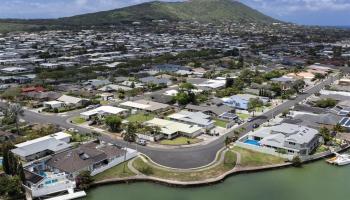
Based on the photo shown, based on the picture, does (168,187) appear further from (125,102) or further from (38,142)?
(125,102)

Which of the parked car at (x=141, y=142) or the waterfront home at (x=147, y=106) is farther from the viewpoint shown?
the waterfront home at (x=147, y=106)

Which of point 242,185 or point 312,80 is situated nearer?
point 242,185

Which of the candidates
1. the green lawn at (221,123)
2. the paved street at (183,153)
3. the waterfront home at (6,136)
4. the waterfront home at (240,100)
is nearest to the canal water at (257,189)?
the paved street at (183,153)

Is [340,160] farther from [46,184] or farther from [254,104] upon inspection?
[46,184]

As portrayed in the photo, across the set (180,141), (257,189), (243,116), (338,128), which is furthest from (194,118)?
(257,189)

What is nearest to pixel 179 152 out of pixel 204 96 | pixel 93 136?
pixel 93 136

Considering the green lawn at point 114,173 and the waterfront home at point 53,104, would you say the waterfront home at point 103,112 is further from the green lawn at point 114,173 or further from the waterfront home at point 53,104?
the green lawn at point 114,173

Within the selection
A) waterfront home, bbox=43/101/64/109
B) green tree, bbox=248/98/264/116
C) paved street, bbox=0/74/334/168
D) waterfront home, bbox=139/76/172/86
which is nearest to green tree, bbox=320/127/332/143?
paved street, bbox=0/74/334/168

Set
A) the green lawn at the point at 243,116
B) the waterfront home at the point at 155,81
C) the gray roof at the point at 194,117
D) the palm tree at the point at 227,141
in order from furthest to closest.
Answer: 1. the waterfront home at the point at 155,81
2. the green lawn at the point at 243,116
3. the gray roof at the point at 194,117
4. the palm tree at the point at 227,141
